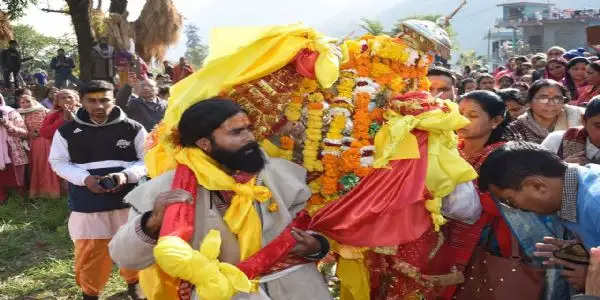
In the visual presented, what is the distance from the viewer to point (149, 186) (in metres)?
2.91

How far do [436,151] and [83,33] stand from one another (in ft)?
37.6

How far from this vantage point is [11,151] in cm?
894

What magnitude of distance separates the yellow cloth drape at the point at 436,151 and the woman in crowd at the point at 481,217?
1.23 ft

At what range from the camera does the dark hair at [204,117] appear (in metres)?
2.85

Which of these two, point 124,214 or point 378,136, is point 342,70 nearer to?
point 378,136

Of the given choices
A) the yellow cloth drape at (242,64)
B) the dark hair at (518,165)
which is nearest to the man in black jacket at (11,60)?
the yellow cloth drape at (242,64)

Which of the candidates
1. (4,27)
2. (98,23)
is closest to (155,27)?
(98,23)

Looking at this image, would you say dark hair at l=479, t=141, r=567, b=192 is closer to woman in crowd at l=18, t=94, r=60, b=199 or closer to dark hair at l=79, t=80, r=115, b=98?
dark hair at l=79, t=80, r=115, b=98

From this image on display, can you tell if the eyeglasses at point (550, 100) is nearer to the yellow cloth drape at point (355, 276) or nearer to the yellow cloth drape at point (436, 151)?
the yellow cloth drape at point (436, 151)

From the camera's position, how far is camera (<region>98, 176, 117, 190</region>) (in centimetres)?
445

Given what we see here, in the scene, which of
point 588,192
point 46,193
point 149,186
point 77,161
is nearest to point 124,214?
point 77,161

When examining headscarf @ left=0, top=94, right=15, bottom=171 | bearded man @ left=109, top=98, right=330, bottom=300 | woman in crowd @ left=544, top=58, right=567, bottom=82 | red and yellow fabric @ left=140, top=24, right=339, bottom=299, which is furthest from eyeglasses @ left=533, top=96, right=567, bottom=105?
headscarf @ left=0, top=94, right=15, bottom=171

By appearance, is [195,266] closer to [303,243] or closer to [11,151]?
[303,243]

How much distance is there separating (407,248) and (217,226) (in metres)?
1.25
